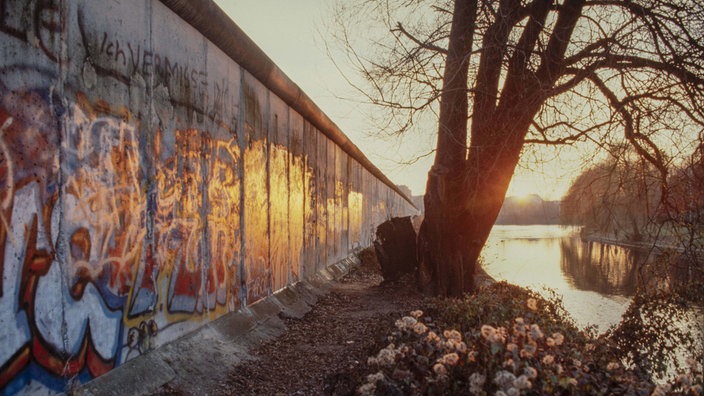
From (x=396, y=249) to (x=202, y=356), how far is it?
711 cm

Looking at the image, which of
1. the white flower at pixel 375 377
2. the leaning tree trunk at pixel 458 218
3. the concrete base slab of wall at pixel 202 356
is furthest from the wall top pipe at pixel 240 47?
the white flower at pixel 375 377

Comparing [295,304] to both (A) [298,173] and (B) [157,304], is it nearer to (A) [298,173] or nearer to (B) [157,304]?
(A) [298,173]

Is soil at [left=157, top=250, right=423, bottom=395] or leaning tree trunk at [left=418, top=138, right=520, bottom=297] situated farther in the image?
leaning tree trunk at [left=418, top=138, right=520, bottom=297]

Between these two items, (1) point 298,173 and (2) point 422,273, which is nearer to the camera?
(1) point 298,173

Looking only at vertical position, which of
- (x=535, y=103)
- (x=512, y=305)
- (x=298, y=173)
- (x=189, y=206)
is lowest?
(x=512, y=305)

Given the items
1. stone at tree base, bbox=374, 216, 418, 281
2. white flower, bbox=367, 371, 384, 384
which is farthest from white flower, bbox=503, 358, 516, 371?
stone at tree base, bbox=374, 216, 418, 281

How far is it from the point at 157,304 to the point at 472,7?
22.6 feet

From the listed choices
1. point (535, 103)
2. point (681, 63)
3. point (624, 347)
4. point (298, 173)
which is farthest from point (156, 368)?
point (624, 347)

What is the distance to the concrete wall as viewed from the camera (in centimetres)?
284

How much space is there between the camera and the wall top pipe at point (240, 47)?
4.81 meters

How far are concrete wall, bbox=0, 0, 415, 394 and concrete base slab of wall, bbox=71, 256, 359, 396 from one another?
0.09 metres

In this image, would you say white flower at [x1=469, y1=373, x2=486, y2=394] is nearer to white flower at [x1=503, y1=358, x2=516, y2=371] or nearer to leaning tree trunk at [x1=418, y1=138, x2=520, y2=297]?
white flower at [x1=503, y1=358, x2=516, y2=371]

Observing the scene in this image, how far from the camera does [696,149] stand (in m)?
6.93

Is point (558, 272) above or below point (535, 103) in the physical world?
below
